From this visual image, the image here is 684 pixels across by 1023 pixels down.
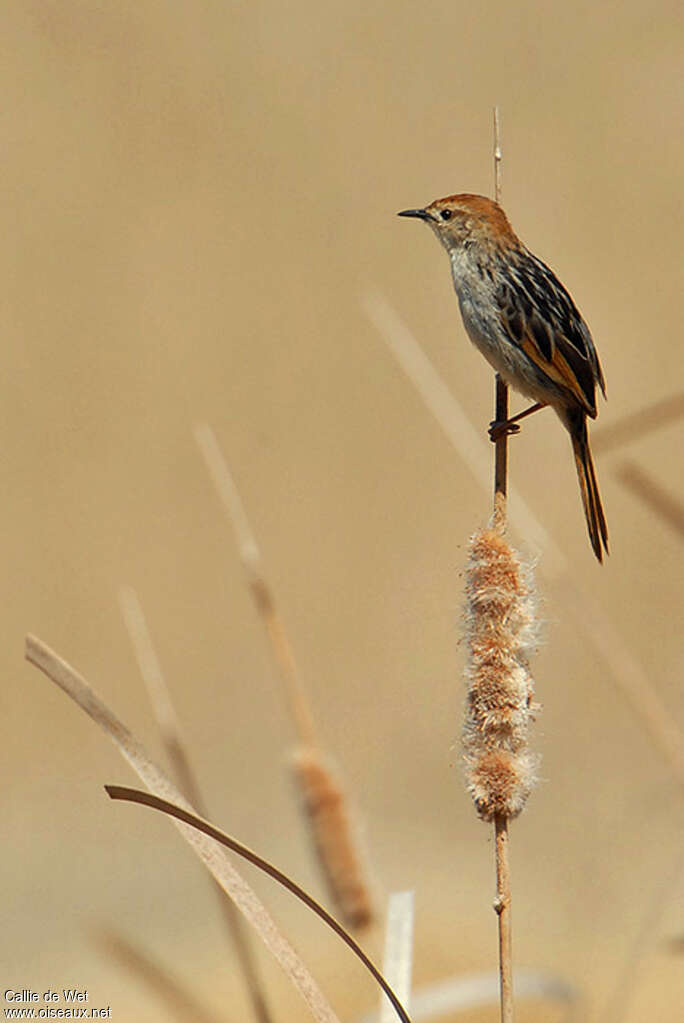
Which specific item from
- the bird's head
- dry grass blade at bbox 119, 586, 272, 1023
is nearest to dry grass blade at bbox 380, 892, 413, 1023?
dry grass blade at bbox 119, 586, 272, 1023

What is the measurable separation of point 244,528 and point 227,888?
107 cm

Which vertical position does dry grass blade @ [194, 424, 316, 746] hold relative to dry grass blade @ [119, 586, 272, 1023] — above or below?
above

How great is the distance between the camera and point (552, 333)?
2.93 m

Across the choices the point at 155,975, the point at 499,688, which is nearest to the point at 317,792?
the point at 155,975

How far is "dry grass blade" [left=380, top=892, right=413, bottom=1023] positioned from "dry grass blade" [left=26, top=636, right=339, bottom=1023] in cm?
39

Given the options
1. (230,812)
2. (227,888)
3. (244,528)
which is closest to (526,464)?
(230,812)

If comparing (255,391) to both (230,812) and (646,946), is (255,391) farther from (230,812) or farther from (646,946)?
(646,946)

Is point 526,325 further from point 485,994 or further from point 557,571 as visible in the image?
point 485,994

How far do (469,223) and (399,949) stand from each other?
69.2 inches

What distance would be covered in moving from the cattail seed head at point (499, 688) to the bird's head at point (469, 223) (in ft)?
5.22

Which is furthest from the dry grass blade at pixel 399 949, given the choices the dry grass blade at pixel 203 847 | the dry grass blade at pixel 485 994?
the dry grass blade at pixel 203 847

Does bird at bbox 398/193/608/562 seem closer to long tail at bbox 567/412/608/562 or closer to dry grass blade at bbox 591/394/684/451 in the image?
long tail at bbox 567/412/608/562

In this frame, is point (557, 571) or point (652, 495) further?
point (557, 571)

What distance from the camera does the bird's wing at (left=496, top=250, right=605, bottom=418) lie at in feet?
9.49
